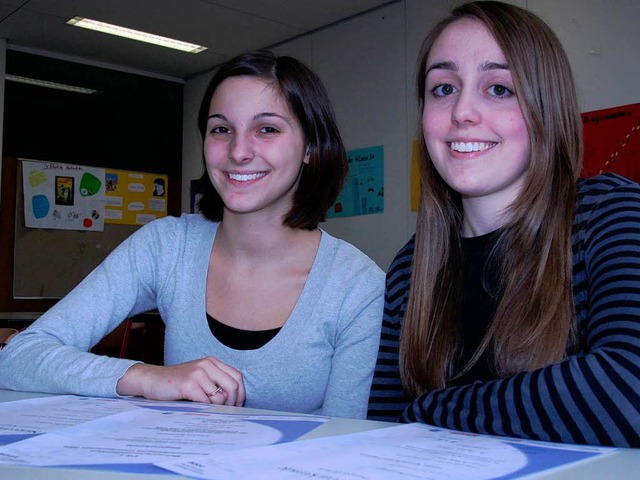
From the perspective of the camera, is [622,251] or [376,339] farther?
[376,339]

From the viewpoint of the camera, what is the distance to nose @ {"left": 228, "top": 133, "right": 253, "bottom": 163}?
1.42 meters

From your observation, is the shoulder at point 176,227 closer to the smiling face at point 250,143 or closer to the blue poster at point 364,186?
the smiling face at point 250,143

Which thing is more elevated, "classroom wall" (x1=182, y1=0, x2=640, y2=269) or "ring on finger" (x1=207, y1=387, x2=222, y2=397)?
"classroom wall" (x1=182, y1=0, x2=640, y2=269)

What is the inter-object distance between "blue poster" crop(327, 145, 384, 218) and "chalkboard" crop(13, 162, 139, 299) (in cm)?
174

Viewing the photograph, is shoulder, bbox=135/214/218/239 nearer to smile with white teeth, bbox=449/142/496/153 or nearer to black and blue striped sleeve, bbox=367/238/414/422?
black and blue striped sleeve, bbox=367/238/414/422

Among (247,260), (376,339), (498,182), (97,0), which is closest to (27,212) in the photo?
(97,0)

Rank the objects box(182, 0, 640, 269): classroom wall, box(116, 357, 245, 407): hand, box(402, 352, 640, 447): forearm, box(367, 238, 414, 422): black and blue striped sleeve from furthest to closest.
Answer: box(182, 0, 640, 269): classroom wall, box(367, 238, 414, 422): black and blue striped sleeve, box(116, 357, 245, 407): hand, box(402, 352, 640, 447): forearm

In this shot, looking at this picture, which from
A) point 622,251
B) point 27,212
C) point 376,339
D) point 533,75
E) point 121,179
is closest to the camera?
point 622,251

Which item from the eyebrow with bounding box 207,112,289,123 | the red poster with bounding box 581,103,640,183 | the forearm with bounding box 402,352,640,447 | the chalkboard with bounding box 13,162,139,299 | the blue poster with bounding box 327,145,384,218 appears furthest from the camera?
the chalkboard with bounding box 13,162,139,299

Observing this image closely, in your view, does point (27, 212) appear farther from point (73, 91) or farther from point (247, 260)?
point (247, 260)

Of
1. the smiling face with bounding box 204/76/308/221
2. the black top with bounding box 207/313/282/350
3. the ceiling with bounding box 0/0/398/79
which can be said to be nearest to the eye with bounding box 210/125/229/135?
the smiling face with bounding box 204/76/308/221

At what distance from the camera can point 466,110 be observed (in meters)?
1.06

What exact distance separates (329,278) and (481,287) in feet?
1.23

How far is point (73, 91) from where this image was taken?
4.62m
